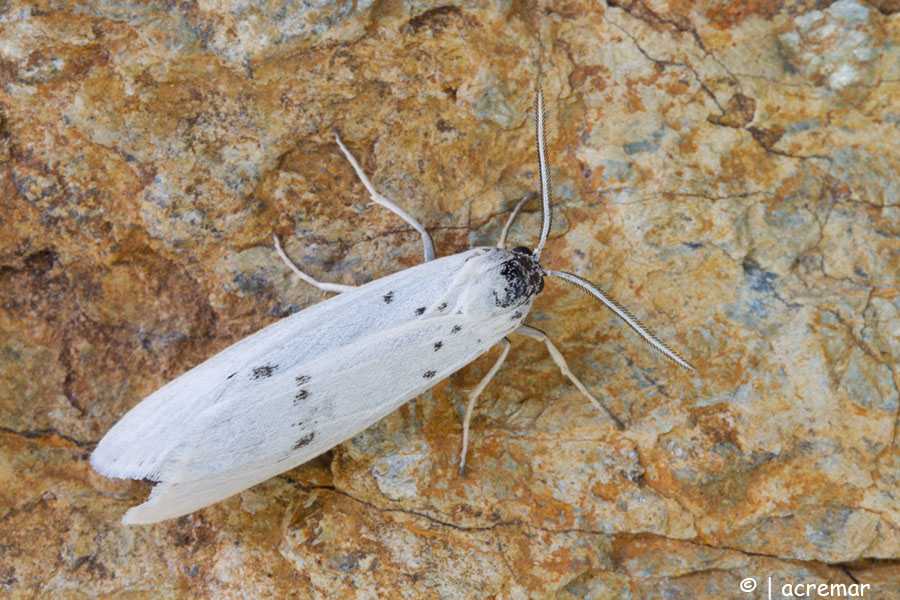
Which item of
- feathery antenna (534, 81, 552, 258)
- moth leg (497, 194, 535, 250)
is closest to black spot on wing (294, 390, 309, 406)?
moth leg (497, 194, 535, 250)

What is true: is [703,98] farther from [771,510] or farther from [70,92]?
[70,92]

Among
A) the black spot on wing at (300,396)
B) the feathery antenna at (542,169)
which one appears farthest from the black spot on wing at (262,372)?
the feathery antenna at (542,169)

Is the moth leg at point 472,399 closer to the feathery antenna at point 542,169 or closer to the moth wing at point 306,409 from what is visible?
the moth wing at point 306,409

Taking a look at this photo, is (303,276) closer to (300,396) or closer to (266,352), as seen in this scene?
(266,352)

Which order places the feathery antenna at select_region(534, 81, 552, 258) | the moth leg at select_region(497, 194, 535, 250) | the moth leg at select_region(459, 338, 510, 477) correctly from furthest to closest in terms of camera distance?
1. the moth leg at select_region(497, 194, 535, 250)
2. the moth leg at select_region(459, 338, 510, 477)
3. the feathery antenna at select_region(534, 81, 552, 258)

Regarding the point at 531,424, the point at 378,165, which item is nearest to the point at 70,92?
the point at 378,165

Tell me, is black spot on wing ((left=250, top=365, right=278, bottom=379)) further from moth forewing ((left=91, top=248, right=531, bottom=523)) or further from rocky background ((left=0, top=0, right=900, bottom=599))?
rocky background ((left=0, top=0, right=900, bottom=599))

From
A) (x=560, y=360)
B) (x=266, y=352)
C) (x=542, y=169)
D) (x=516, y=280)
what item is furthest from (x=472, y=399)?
(x=542, y=169)
